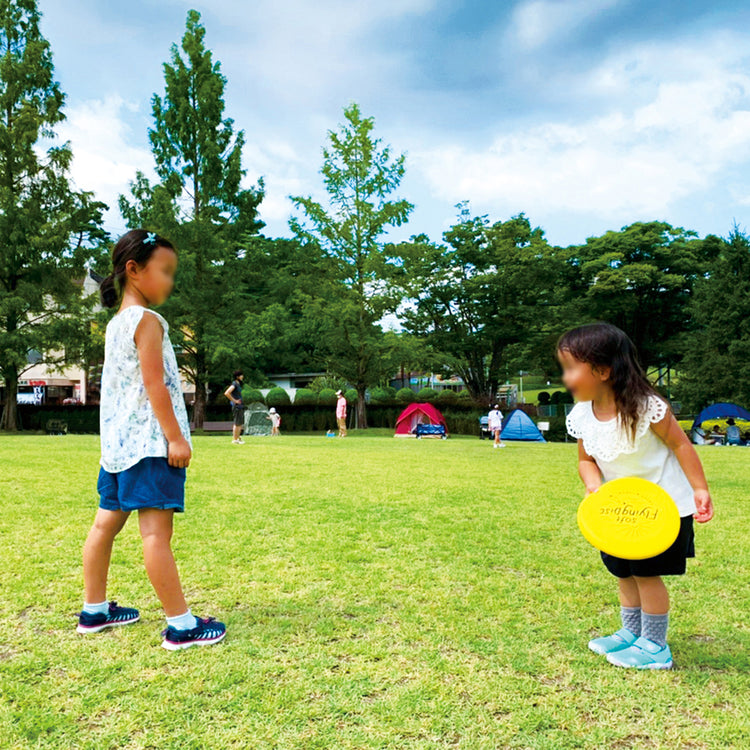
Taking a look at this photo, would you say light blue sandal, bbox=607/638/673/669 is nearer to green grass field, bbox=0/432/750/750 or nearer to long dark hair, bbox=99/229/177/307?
green grass field, bbox=0/432/750/750

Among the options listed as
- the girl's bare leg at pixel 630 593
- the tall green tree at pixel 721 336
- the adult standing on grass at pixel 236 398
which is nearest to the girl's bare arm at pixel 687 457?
the girl's bare leg at pixel 630 593

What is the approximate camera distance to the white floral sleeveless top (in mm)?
2510

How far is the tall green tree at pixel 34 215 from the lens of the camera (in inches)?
951

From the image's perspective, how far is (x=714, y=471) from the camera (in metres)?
10.4

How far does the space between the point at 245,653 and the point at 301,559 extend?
1532mm

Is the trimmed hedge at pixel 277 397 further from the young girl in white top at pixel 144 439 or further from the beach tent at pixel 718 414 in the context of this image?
the young girl in white top at pixel 144 439

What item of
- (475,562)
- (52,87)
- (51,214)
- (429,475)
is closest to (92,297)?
(51,214)

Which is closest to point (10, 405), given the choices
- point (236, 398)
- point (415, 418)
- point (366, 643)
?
point (236, 398)

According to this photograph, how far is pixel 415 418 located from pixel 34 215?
16950 mm

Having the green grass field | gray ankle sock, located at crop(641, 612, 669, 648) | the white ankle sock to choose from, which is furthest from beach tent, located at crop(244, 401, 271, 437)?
gray ankle sock, located at crop(641, 612, 669, 648)

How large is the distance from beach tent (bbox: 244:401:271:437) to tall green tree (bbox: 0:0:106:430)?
735cm

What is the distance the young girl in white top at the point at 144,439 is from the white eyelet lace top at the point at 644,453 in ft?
5.36

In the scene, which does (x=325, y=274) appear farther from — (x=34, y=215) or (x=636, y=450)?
(x=636, y=450)

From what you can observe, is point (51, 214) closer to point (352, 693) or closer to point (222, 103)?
point (222, 103)
